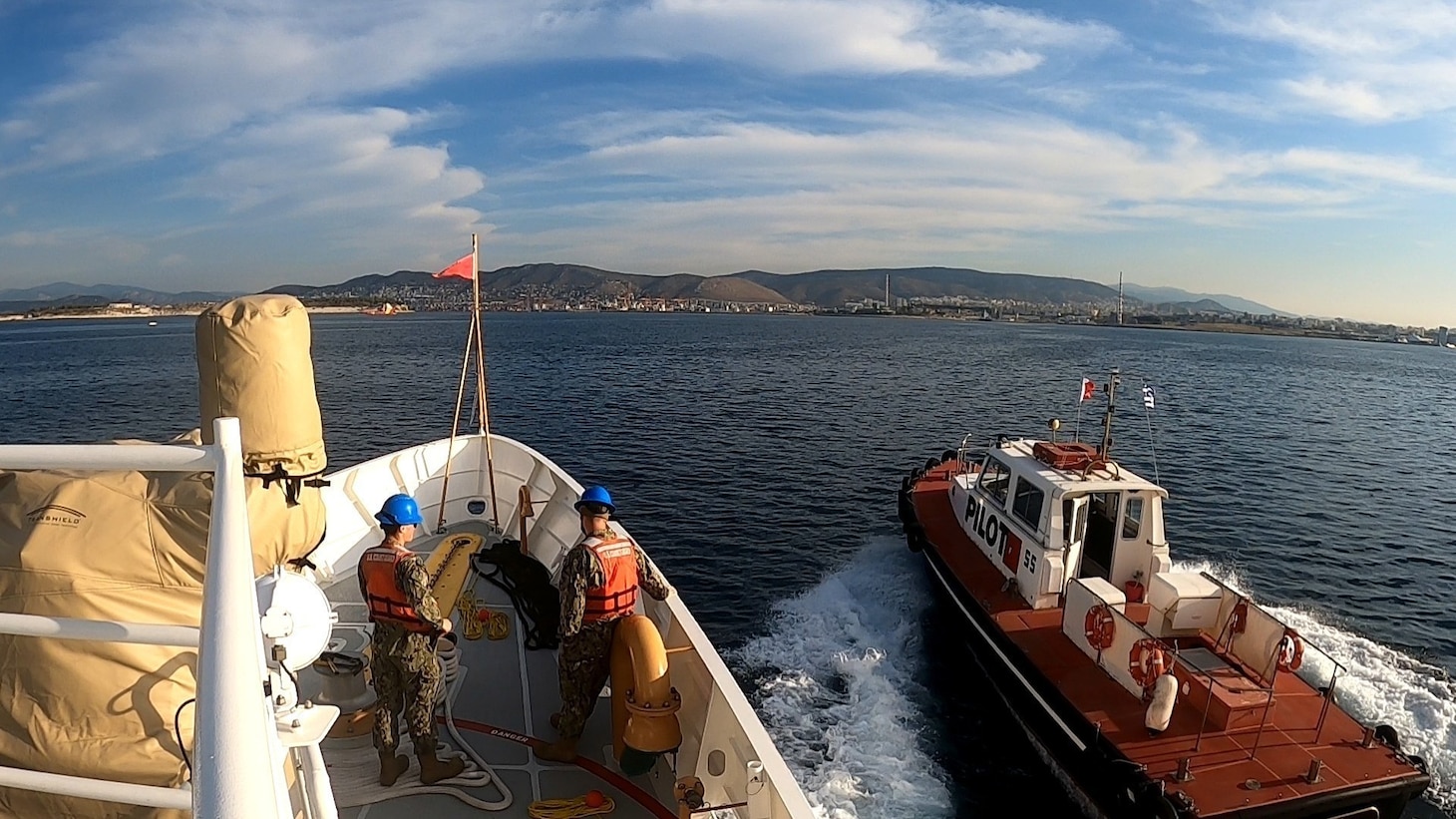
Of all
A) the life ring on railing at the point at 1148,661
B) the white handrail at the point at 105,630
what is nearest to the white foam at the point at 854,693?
the life ring on railing at the point at 1148,661

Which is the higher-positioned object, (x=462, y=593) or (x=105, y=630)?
(x=105, y=630)

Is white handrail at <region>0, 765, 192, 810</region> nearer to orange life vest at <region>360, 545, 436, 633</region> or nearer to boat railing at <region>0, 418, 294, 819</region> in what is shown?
boat railing at <region>0, 418, 294, 819</region>

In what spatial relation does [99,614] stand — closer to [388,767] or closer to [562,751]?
[388,767]

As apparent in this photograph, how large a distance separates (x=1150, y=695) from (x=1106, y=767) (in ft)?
3.11

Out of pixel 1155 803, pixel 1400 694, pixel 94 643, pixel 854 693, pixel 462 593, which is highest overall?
pixel 94 643

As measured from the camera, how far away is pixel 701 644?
5367mm

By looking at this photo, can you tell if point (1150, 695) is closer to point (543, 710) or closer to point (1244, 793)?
point (1244, 793)

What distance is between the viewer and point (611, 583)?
525 centimetres

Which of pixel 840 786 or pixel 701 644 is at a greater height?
pixel 701 644

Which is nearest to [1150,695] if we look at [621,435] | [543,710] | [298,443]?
[543,710]

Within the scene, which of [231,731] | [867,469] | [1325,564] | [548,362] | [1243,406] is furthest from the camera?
[548,362]

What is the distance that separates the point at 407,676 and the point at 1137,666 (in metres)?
7.22

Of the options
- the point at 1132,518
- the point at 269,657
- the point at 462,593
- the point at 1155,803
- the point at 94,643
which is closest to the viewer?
the point at 94,643

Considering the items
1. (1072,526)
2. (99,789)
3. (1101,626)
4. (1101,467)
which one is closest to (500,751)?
(99,789)
